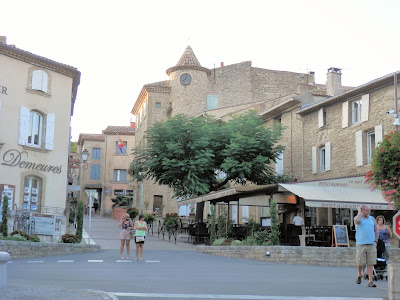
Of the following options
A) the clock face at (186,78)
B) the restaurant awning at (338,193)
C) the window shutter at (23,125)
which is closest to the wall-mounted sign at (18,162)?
the window shutter at (23,125)

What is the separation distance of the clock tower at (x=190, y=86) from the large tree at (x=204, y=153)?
1694 cm

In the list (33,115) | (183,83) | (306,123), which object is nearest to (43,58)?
(33,115)

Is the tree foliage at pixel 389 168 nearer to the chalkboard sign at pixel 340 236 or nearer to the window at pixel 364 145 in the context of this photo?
the chalkboard sign at pixel 340 236

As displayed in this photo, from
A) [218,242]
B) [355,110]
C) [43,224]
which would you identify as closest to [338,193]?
[218,242]

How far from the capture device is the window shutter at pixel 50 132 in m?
27.7

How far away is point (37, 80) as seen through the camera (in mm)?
27391

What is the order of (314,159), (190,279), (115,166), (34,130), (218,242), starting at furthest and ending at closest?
1. (115,166)
2. (314,159)
3. (34,130)
4. (218,242)
5. (190,279)

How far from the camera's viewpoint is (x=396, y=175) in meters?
16.7

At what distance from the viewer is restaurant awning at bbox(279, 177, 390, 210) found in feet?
63.5

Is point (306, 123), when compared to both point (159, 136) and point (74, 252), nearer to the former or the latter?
point (159, 136)

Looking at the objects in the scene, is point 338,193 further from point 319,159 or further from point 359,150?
point 319,159

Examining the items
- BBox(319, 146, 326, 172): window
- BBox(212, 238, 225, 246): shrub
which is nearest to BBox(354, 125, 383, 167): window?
BBox(319, 146, 326, 172): window

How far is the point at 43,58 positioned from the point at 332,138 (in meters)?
14.1

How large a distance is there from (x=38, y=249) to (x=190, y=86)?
96.5ft
